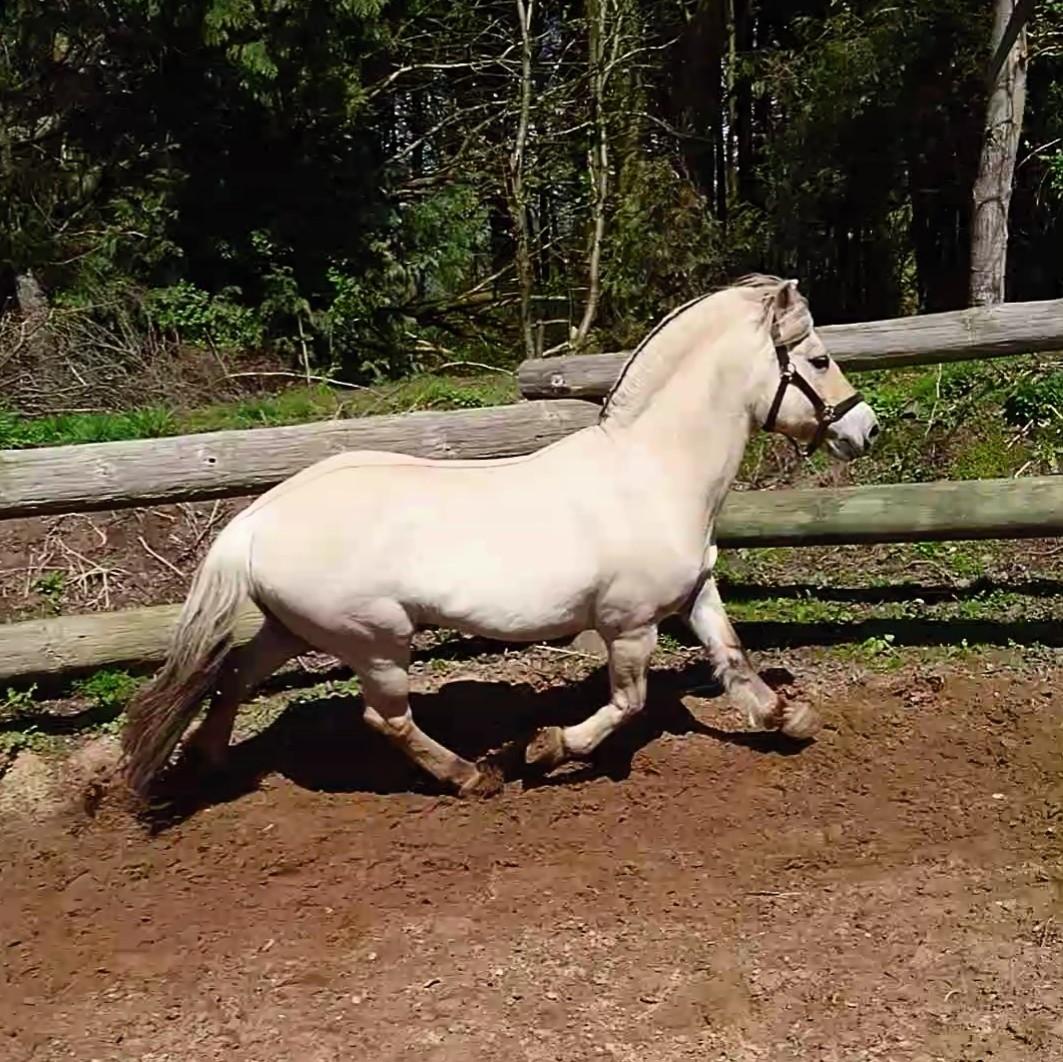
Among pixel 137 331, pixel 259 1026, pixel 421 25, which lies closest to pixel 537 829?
pixel 259 1026

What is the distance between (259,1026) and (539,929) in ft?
2.81

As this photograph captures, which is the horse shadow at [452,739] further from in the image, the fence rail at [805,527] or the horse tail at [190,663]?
the fence rail at [805,527]

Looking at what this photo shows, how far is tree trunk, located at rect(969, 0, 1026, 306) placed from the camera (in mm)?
10461

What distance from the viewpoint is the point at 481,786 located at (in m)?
4.40

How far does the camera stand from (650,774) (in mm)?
4492

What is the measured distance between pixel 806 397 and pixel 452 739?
196 cm

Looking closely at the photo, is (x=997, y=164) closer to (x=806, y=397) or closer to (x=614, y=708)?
(x=806, y=397)

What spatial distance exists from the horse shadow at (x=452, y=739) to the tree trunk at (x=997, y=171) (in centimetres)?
689

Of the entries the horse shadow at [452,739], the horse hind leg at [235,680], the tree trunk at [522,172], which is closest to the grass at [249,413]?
the tree trunk at [522,172]

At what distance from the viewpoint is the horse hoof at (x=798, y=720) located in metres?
4.48

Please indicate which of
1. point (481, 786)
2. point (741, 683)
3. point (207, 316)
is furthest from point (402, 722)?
point (207, 316)

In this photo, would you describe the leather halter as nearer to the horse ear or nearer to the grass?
the horse ear

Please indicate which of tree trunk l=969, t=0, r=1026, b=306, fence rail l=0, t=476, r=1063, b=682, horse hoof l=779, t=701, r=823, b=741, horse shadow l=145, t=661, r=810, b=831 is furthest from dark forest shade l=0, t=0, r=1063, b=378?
horse hoof l=779, t=701, r=823, b=741

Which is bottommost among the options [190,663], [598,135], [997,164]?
[190,663]
